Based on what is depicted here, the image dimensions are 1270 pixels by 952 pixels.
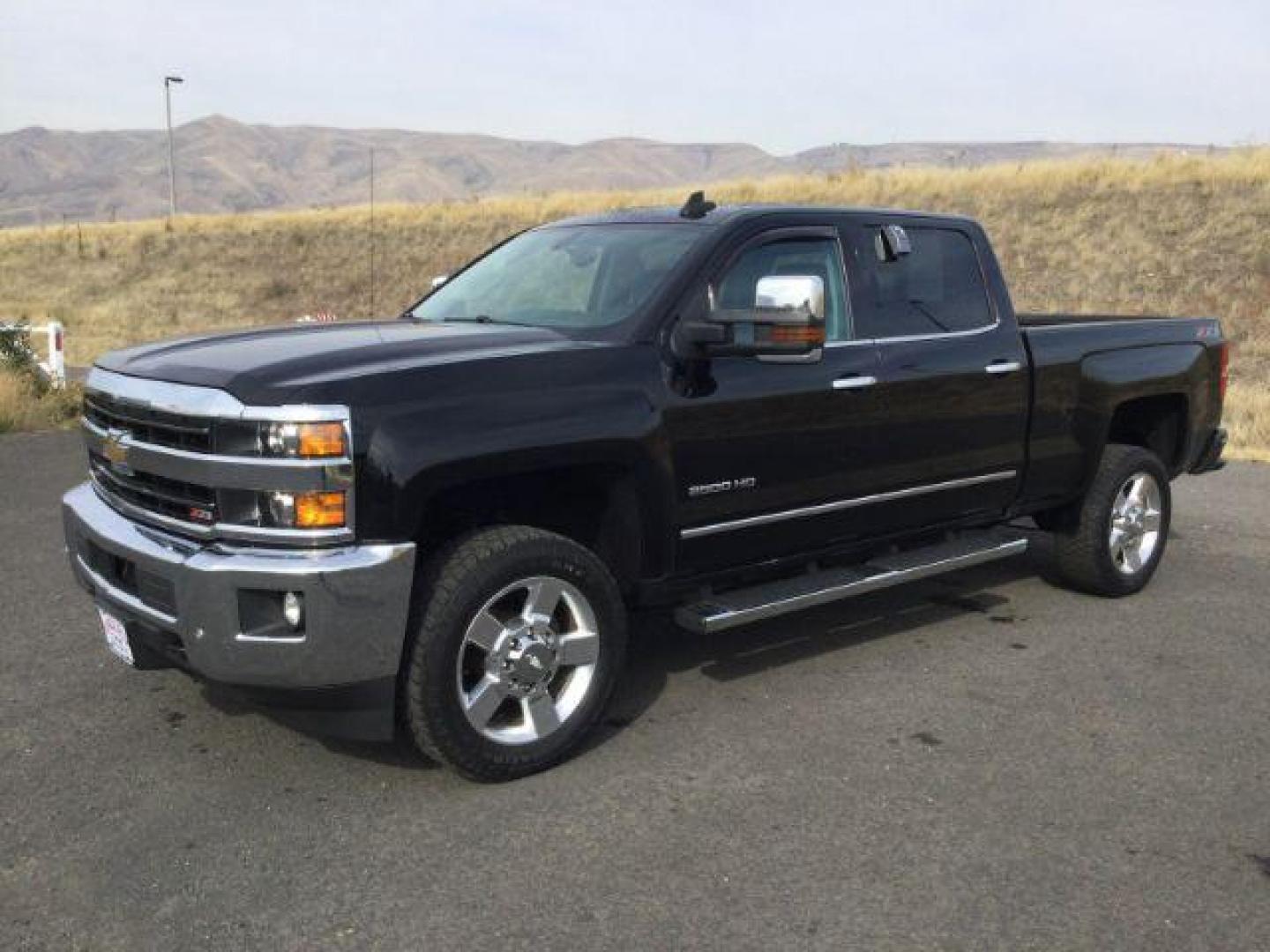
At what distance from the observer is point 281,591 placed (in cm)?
336

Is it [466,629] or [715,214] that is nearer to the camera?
[466,629]

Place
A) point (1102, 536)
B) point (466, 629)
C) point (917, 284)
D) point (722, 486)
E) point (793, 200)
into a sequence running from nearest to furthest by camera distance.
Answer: point (466, 629) → point (722, 486) → point (917, 284) → point (1102, 536) → point (793, 200)

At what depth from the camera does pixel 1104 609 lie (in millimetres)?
5926

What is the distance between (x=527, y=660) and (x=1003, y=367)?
9.03 ft

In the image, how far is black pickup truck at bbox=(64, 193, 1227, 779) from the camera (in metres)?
3.44

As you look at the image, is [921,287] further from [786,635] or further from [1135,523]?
[1135,523]

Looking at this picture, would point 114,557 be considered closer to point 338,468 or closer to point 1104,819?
point 338,468

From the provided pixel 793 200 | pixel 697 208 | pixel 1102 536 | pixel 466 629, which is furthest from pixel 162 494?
pixel 793 200

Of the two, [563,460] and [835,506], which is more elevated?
[563,460]

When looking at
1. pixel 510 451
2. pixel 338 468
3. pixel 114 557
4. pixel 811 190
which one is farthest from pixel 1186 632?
pixel 811 190

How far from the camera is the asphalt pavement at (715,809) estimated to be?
306cm

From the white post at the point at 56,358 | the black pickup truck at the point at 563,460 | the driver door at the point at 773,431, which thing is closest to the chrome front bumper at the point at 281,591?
the black pickup truck at the point at 563,460

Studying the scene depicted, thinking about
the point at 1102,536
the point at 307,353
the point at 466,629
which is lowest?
the point at 1102,536

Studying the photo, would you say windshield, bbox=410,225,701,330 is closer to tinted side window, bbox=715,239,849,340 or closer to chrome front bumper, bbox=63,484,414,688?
tinted side window, bbox=715,239,849,340
